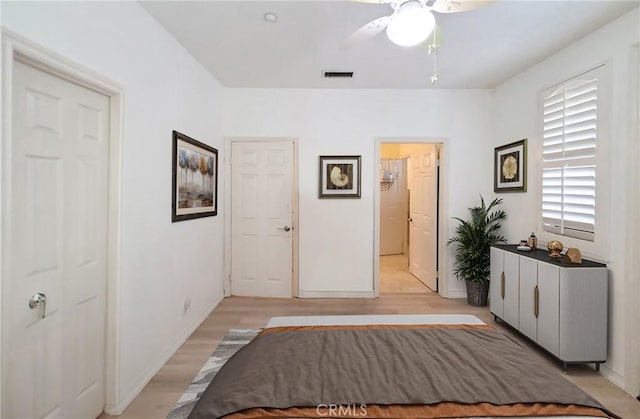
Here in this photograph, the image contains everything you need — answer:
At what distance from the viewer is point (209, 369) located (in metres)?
2.40

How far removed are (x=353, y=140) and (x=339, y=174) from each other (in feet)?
1.62

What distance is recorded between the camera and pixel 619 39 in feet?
7.43

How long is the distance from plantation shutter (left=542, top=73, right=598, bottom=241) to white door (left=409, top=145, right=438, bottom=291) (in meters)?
1.43

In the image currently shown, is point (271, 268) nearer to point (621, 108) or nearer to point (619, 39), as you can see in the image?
point (621, 108)

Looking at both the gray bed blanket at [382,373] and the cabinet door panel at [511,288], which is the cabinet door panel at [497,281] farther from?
the gray bed blanket at [382,373]

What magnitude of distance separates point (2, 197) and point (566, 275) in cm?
344

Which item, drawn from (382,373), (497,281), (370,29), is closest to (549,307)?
(497,281)

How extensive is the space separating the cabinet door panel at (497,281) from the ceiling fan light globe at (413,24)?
255cm

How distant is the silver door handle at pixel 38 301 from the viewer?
143 cm

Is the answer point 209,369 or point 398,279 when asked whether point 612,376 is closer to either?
point 398,279

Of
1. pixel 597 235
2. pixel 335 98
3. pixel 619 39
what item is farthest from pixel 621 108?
pixel 335 98

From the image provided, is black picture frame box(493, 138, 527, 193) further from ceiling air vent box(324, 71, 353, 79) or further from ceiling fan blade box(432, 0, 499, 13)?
ceiling fan blade box(432, 0, 499, 13)

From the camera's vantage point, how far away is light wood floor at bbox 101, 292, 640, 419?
2.04 meters

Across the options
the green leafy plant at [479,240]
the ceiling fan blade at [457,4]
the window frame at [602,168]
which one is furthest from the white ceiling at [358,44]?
the green leafy plant at [479,240]
